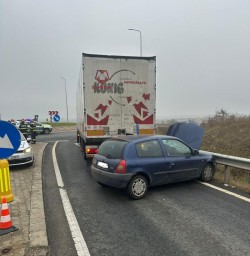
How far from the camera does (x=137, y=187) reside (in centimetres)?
691

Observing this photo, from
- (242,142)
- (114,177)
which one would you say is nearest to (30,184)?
(114,177)

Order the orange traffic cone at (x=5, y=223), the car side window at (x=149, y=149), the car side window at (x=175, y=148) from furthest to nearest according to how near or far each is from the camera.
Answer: the car side window at (x=175, y=148) < the car side window at (x=149, y=149) < the orange traffic cone at (x=5, y=223)

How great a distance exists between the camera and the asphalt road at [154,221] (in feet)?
14.5

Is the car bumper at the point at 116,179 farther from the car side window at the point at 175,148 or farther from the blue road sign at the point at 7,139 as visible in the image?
the blue road sign at the point at 7,139

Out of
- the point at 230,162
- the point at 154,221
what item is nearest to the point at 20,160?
the point at 154,221

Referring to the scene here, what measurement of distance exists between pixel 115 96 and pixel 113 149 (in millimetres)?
3591

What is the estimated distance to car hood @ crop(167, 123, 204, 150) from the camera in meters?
9.76

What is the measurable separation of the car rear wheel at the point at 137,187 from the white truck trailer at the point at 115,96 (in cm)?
376

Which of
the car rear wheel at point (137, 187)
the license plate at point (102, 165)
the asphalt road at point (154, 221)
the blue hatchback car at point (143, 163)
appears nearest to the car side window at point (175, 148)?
the blue hatchback car at point (143, 163)

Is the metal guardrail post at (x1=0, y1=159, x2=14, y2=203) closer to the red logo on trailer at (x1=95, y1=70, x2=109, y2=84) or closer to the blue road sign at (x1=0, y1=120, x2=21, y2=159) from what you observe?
the blue road sign at (x1=0, y1=120, x2=21, y2=159)

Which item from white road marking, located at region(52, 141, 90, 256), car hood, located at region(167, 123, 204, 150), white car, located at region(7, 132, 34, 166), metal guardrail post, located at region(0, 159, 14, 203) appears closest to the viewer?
white road marking, located at region(52, 141, 90, 256)

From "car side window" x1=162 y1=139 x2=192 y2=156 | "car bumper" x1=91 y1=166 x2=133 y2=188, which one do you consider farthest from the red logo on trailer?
"car bumper" x1=91 y1=166 x2=133 y2=188

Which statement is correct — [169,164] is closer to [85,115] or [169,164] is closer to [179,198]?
[179,198]

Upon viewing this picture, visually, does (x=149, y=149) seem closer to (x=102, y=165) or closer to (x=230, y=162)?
(x=102, y=165)
